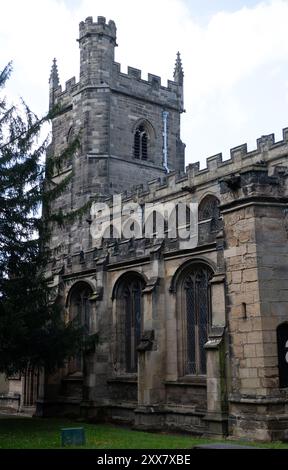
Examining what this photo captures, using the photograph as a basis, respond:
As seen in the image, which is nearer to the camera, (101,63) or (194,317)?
(194,317)

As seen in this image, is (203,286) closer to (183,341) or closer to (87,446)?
(183,341)

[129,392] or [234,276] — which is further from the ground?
[234,276]

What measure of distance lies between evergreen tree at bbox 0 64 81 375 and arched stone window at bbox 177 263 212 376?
325 cm

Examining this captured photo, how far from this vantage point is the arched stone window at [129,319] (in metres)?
20.6

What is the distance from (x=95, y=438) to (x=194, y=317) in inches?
190

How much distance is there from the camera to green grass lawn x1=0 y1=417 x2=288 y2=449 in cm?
1332

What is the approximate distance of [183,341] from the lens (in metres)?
18.3

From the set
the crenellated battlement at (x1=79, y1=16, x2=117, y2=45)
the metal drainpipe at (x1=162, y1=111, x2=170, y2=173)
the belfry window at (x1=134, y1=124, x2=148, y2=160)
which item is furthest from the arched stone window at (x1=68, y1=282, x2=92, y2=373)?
the crenellated battlement at (x1=79, y1=16, x2=117, y2=45)

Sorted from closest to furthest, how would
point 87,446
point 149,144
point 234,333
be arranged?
point 87,446 → point 234,333 → point 149,144

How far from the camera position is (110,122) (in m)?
36.2

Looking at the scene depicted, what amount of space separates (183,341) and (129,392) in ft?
9.72

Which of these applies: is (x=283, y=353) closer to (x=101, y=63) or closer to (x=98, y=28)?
(x=101, y=63)

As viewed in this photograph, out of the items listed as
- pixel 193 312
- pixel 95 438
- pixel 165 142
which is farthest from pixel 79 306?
pixel 165 142
